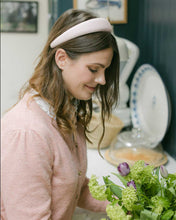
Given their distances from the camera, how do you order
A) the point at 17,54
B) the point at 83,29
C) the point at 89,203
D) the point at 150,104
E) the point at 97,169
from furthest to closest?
1. the point at 17,54
2. the point at 150,104
3. the point at 97,169
4. the point at 89,203
5. the point at 83,29

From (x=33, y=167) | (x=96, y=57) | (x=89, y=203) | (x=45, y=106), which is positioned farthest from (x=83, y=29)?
(x=89, y=203)

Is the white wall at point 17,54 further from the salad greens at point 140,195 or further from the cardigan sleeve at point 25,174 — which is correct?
the salad greens at point 140,195

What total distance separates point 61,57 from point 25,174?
12.4 inches

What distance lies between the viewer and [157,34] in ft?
4.83

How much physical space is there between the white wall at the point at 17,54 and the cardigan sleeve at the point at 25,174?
277 cm

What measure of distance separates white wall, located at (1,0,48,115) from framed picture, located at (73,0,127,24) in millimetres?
1790

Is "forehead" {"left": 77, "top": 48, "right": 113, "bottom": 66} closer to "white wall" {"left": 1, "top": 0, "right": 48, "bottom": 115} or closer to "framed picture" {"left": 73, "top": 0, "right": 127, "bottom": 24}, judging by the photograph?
"framed picture" {"left": 73, "top": 0, "right": 127, "bottom": 24}

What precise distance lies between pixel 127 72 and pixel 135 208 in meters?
1.05

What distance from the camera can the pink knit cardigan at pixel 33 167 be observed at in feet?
2.24

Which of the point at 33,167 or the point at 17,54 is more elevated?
the point at 17,54

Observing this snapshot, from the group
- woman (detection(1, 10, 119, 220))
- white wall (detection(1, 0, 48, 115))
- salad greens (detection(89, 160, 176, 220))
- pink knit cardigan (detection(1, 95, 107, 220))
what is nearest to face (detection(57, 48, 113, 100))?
woman (detection(1, 10, 119, 220))

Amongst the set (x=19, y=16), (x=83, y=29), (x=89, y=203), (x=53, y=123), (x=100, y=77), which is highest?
(x=19, y=16)

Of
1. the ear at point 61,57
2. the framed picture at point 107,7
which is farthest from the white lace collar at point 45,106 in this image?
the framed picture at point 107,7

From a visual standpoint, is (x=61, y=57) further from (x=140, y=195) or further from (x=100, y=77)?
(x=140, y=195)
